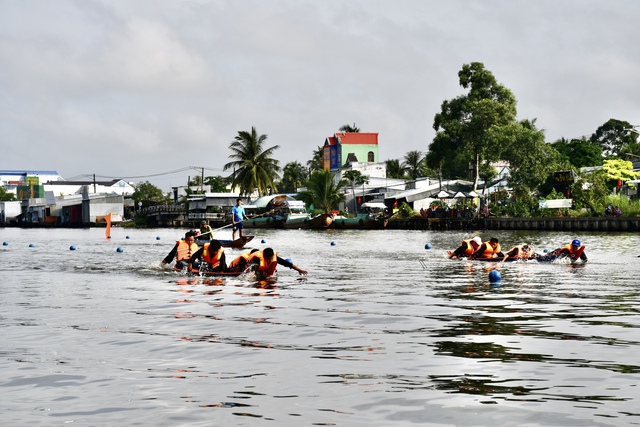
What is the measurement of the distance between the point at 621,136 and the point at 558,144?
92.7ft

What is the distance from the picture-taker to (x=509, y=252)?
32125 mm

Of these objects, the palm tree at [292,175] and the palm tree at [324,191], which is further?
the palm tree at [292,175]

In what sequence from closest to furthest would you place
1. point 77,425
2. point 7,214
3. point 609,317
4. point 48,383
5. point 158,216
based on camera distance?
point 77,425
point 48,383
point 609,317
point 158,216
point 7,214

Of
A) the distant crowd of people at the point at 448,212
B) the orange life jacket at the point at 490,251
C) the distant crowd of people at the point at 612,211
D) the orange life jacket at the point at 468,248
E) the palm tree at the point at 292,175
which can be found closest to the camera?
the orange life jacket at the point at 490,251

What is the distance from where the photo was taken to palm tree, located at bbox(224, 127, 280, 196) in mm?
A: 113188

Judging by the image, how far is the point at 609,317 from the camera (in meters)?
15.8

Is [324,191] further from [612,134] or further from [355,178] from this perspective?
[612,134]

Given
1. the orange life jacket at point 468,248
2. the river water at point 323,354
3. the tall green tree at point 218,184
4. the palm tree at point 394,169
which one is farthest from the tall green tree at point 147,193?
the river water at point 323,354

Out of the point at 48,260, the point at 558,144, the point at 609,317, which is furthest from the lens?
the point at 558,144

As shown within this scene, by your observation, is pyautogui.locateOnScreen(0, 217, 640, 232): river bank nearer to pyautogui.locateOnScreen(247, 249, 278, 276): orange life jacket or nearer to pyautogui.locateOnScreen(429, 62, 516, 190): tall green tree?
pyautogui.locateOnScreen(429, 62, 516, 190): tall green tree

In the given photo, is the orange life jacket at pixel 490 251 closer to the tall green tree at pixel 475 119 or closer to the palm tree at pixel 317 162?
the tall green tree at pixel 475 119

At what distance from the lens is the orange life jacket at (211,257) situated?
1040 inches

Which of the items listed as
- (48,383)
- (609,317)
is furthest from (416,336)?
(48,383)

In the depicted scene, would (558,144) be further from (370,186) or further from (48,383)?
(48,383)
